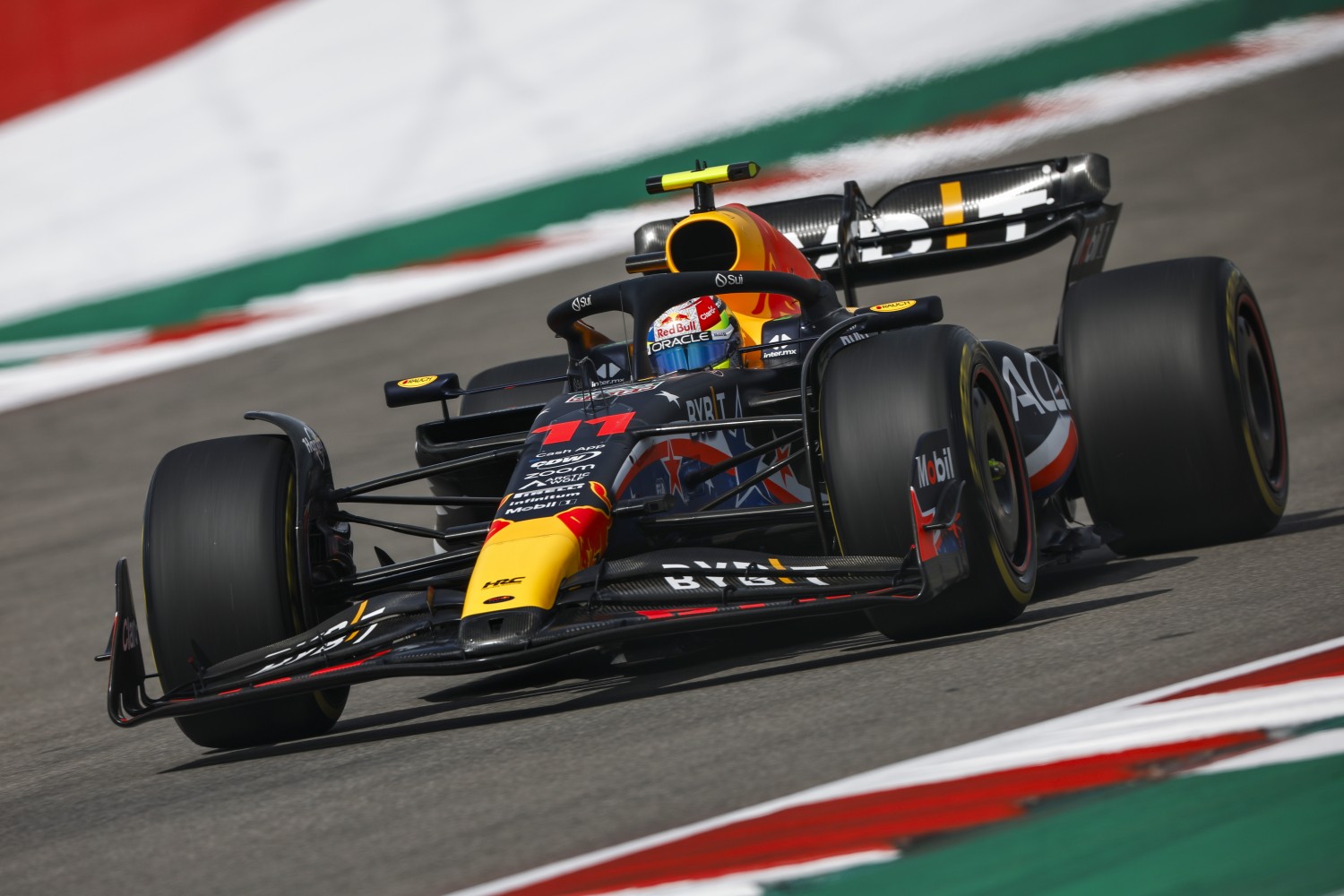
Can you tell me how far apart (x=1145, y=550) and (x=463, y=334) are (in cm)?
1087

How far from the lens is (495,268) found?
19.7m

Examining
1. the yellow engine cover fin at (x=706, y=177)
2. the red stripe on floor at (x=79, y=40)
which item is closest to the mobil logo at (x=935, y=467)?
the yellow engine cover fin at (x=706, y=177)

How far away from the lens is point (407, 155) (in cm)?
2141

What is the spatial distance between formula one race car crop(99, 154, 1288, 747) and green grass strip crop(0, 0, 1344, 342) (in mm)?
12156

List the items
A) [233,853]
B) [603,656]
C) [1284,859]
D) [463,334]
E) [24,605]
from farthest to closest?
[463,334]
[24,605]
[603,656]
[233,853]
[1284,859]

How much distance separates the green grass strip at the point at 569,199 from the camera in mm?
19906

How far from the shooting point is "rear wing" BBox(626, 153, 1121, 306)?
28.9 feet

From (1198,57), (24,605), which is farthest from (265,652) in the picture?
(1198,57)

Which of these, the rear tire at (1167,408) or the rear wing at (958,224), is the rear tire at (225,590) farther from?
the rear tire at (1167,408)

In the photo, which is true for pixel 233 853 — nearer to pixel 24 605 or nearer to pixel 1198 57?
pixel 24 605

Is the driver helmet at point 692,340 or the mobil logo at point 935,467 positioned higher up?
the driver helmet at point 692,340

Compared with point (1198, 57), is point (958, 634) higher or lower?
lower

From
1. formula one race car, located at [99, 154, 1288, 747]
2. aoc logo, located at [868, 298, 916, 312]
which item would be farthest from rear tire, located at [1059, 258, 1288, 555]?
aoc logo, located at [868, 298, 916, 312]

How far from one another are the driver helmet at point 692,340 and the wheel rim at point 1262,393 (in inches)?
81.5
